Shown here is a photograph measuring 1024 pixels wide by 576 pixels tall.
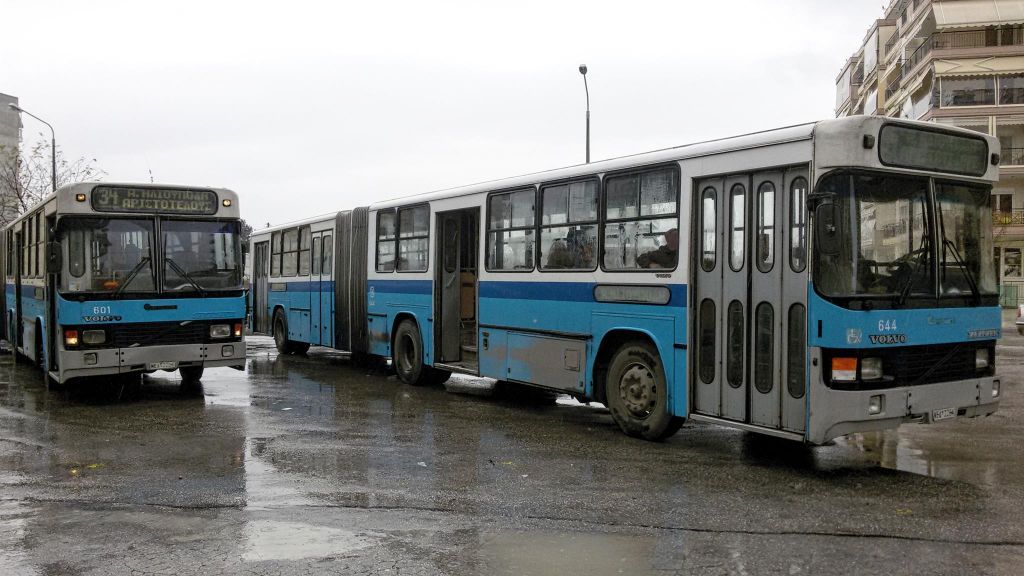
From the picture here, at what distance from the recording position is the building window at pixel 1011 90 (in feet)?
140

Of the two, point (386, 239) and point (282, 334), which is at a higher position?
point (386, 239)

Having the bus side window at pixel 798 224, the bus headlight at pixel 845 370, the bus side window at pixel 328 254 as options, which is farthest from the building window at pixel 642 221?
the bus side window at pixel 328 254

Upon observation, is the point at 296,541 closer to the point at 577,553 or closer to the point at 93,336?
the point at 577,553

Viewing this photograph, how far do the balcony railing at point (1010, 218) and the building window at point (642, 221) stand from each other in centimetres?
3789

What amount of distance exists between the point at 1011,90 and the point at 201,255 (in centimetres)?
4189

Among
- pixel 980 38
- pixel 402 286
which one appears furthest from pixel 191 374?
pixel 980 38

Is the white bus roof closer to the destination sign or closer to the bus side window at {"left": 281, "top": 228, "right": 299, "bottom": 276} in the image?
the destination sign

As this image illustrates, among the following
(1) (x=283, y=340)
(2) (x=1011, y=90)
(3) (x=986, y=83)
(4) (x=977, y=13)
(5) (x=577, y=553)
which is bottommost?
(5) (x=577, y=553)

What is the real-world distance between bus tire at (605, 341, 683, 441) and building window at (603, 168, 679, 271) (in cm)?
90

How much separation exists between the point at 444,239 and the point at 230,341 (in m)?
3.34

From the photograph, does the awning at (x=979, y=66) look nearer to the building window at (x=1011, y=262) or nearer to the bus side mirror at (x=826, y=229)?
the building window at (x=1011, y=262)

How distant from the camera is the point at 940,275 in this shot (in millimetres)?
7883

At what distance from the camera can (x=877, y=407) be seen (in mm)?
7430

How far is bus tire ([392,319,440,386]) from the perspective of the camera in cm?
1393
